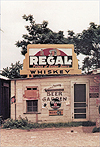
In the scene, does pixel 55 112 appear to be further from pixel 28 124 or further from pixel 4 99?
pixel 4 99

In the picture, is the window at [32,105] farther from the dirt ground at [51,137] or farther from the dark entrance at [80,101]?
the dark entrance at [80,101]

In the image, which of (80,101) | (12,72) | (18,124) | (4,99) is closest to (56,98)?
(80,101)

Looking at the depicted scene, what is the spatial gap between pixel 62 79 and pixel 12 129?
4430mm

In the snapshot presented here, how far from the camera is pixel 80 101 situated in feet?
52.3

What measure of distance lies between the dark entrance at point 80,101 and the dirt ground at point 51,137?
145 cm

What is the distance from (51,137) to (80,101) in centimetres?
451

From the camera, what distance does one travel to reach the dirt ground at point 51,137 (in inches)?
420

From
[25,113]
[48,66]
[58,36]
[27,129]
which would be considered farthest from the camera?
[58,36]

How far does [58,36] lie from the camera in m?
28.7

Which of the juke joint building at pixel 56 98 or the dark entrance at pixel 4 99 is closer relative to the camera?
the juke joint building at pixel 56 98

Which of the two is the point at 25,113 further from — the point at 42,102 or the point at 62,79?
the point at 62,79

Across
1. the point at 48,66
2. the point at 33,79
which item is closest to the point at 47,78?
the point at 33,79

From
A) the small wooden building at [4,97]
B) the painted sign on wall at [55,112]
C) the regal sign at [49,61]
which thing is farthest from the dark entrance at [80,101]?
the small wooden building at [4,97]

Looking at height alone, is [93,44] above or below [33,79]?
above
